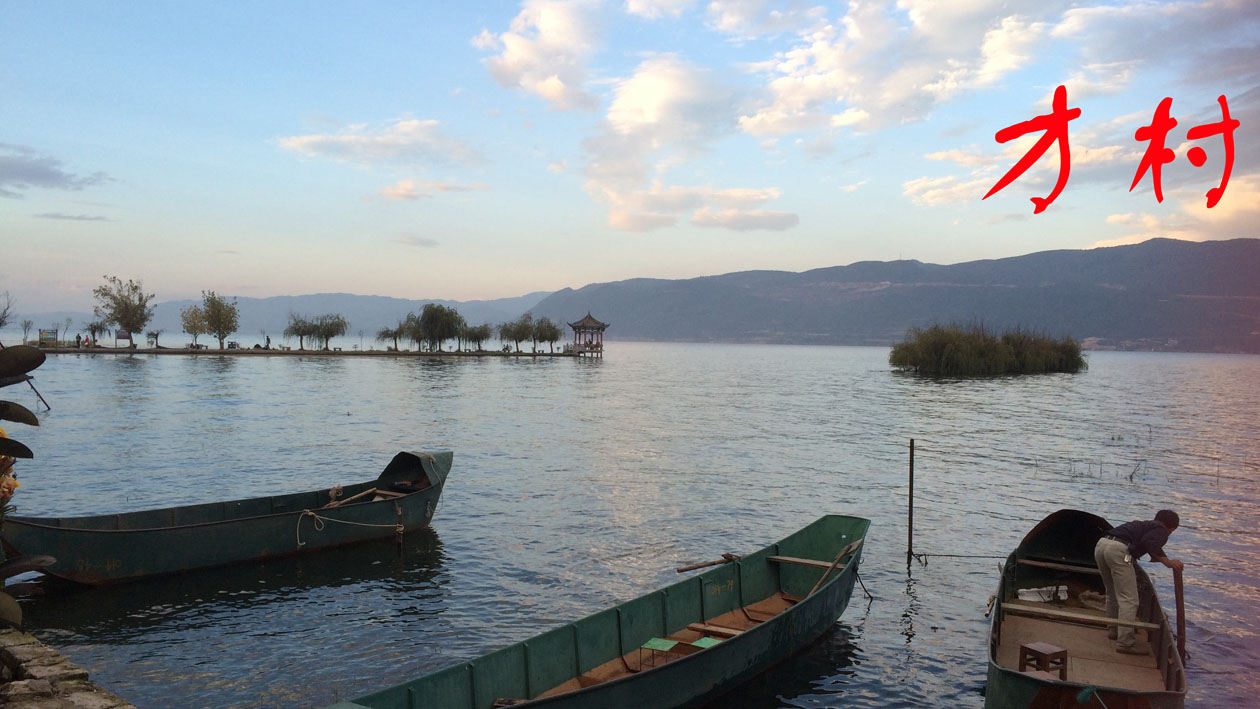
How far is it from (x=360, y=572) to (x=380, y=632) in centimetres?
356

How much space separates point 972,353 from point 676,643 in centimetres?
8271

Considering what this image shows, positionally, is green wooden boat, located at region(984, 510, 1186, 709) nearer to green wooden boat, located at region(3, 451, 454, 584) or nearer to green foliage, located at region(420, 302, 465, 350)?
green wooden boat, located at region(3, 451, 454, 584)

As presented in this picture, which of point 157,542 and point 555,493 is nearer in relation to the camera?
point 157,542

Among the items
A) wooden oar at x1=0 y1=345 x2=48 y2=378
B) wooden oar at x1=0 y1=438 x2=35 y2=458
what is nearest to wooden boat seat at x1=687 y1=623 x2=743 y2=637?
wooden oar at x1=0 y1=438 x2=35 y2=458

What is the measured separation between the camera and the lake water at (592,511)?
1174cm

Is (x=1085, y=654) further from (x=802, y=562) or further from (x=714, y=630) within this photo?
(x=714, y=630)

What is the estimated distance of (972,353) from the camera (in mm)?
83312

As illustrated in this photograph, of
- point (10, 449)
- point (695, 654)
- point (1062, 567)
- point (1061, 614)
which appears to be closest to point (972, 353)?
point (1062, 567)

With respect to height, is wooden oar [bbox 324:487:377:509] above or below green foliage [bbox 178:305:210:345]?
below

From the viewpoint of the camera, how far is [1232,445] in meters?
37.2

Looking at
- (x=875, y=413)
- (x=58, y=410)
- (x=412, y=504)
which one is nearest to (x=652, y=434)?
(x=875, y=413)

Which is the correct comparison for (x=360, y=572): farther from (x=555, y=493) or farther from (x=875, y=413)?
(x=875, y=413)

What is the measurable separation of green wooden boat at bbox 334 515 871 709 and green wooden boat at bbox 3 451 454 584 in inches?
351

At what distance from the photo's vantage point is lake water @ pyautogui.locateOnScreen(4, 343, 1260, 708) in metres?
11.7
